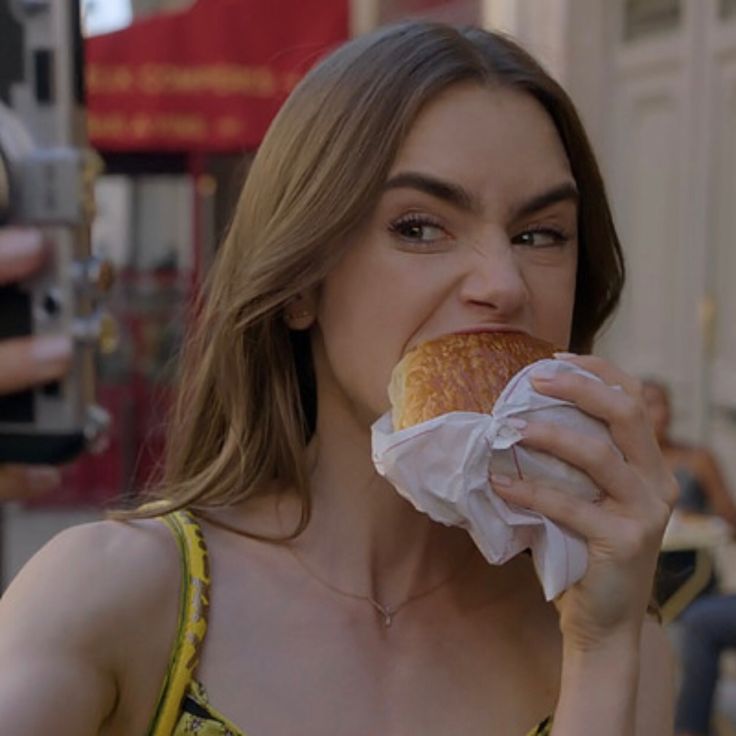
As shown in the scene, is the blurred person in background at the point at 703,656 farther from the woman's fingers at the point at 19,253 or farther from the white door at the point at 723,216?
the woman's fingers at the point at 19,253

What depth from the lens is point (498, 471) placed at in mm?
1613

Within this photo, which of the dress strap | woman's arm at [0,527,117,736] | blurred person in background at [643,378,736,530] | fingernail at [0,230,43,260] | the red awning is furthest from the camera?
the red awning

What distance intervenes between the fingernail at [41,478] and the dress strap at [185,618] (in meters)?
0.14

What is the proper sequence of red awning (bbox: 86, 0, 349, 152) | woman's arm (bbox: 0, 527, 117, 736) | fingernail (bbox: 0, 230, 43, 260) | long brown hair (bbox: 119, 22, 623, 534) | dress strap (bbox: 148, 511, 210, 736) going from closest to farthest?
fingernail (bbox: 0, 230, 43, 260), woman's arm (bbox: 0, 527, 117, 736), dress strap (bbox: 148, 511, 210, 736), long brown hair (bbox: 119, 22, 623, 534), red awning (bbox: 86, 0, 349, 152)

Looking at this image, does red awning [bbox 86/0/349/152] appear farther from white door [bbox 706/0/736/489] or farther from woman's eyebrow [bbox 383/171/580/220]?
woman's eyebrow [bbox 383/171/580/220]

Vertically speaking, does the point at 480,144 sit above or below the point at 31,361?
above

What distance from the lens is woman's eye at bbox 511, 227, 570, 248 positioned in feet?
5.95

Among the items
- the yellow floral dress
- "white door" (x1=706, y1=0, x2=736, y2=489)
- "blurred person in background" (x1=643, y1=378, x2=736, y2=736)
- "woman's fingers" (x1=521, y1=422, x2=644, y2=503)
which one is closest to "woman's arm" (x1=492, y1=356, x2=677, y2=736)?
"woman's fingers" (x1=521, y1=422, x2=644, y2=503)

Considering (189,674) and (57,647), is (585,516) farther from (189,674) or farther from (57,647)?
(57,647)

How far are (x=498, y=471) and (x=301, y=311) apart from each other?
0.43 metres

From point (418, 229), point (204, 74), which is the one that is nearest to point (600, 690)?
point (418, 229)

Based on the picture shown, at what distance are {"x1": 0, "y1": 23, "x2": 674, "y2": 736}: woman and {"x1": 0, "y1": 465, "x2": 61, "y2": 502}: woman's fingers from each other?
8 cm

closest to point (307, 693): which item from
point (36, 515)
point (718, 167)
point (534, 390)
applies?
point (534, 390)

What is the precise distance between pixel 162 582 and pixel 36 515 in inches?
354
